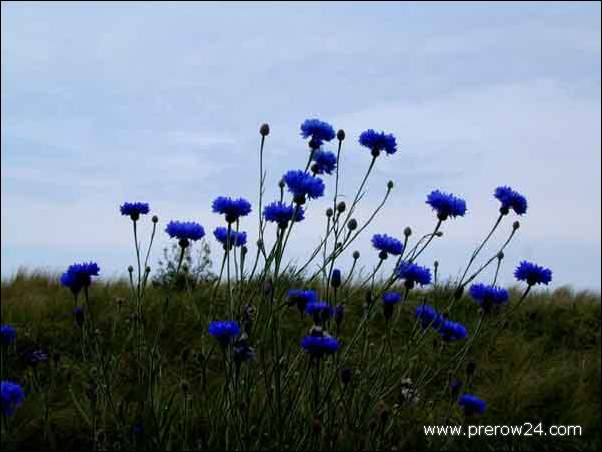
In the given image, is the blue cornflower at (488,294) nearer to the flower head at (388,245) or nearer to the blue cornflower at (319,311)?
the flower head at (388,245)


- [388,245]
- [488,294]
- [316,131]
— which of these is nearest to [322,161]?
[316,131]

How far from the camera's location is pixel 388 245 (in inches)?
126

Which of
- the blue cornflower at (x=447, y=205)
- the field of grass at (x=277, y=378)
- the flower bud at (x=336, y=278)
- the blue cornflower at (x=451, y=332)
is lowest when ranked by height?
the field of grass at (x=277, y=378)

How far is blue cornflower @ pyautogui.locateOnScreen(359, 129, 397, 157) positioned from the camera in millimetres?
3240

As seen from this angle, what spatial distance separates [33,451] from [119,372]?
755 millimetres

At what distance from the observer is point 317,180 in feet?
9.28

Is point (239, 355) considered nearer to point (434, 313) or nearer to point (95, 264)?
point (95, 264)

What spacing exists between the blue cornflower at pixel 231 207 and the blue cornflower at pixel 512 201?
1.05 m

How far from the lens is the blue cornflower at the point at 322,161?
3312 mm

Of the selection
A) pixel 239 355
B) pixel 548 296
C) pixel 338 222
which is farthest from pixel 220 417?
pixel 548 296

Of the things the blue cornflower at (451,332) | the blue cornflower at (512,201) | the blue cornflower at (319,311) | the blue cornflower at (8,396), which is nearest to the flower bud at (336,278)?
the blue cornflower at (319,311)

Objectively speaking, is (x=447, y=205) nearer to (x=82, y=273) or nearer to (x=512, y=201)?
(x=512, y=201)


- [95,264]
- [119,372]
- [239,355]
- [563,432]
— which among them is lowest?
[563,432]

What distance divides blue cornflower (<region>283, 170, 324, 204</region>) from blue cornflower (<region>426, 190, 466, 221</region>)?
1.57ft
